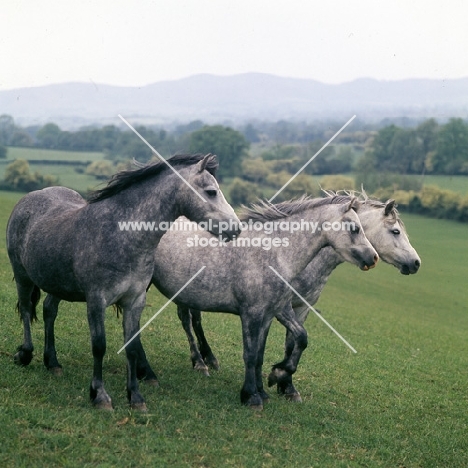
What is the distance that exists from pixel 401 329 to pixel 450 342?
147cm

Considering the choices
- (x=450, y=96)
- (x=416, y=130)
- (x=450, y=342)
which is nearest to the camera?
(x=450, y=342)

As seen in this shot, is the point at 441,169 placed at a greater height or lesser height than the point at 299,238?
lesser

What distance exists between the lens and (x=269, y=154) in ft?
284

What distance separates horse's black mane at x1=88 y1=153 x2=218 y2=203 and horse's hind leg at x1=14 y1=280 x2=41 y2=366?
223cm

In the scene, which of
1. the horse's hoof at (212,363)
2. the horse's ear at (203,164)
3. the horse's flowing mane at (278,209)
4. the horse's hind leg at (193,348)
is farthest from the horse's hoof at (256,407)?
the horse's ear at (203,164)

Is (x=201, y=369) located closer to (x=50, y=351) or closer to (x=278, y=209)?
(x=50, y=351)

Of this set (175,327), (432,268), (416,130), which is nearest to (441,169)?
(416,130)

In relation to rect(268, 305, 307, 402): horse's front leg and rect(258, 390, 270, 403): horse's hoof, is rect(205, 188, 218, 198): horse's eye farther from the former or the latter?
rect(258, 390, 270, 403): horse's hoof

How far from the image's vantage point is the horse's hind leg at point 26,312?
897cm

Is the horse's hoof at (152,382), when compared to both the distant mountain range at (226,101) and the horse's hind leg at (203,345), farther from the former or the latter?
the distant mountain range at (226,101)

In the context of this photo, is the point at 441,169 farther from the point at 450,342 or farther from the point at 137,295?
the point at 137,295

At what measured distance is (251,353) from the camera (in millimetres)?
8719

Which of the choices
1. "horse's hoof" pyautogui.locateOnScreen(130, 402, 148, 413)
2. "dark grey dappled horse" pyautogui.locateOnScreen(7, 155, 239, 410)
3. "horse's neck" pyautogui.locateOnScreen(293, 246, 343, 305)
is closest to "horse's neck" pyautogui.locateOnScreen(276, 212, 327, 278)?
"horse's neck" pyautogui.locateOnScreen(293, 246, 343, 305)

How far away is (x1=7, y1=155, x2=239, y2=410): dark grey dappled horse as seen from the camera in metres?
7.62
